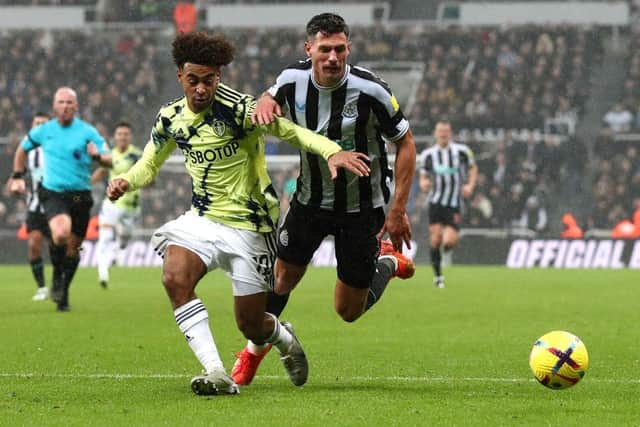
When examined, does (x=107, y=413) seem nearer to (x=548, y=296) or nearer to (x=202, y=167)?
(x=202, y=167)

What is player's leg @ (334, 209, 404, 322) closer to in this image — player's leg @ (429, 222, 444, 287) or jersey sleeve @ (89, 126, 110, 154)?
jersey sleeve @ (89, 126, 110, 154)

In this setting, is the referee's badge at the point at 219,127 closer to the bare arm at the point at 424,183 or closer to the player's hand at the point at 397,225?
the player's hand at the point at 397,225

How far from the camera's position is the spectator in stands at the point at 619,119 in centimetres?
3195

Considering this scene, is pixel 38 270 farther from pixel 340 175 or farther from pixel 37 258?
pixel 340 175

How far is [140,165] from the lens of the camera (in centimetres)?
748

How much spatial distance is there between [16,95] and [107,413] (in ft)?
95.6

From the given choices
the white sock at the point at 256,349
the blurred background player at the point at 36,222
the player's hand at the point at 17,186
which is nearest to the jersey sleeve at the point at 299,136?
the white sock at the point at 256,349

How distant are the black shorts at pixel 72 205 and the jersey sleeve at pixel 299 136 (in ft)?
22.3

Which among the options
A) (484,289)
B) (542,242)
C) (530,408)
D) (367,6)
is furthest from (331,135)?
(367,6)

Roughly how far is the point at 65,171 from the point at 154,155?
6.38 m

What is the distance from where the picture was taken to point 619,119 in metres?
32.3

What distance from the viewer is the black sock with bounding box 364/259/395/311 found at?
8695 millimetres

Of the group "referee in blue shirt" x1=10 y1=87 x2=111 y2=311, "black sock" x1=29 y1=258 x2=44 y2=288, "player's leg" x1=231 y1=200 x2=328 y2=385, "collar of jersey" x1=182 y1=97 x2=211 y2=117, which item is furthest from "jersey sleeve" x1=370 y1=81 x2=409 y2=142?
"black sock" x1=29 y1=258 x2=44 y2=288

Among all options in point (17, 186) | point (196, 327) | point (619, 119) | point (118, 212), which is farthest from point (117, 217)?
point (619, 119)
